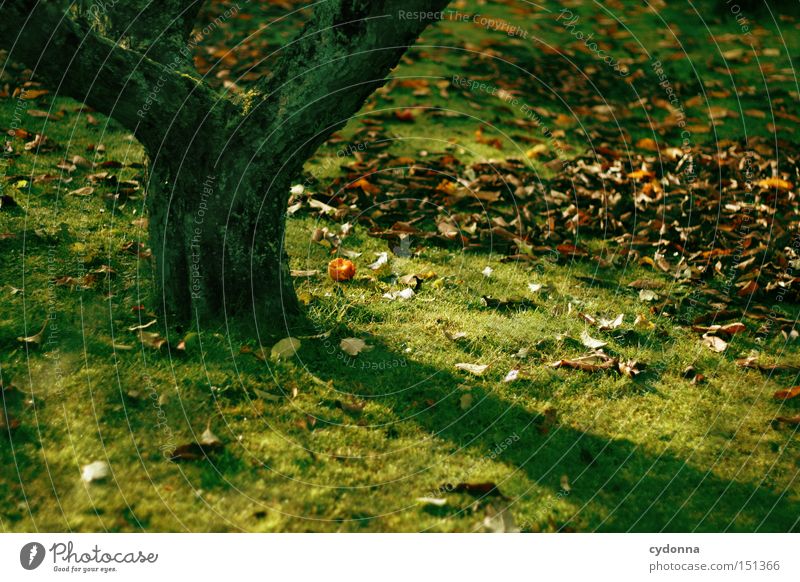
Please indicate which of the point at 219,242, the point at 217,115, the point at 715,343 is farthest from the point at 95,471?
the point at 715,343

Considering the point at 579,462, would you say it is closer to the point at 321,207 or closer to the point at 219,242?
the point at 219,242

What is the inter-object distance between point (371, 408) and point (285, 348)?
2.08ft

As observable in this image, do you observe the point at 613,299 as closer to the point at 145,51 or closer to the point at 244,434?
the point at 244,434


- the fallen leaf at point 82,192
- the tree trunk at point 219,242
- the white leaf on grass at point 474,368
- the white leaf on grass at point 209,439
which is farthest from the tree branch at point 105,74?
the fallen leaf at point 82,192

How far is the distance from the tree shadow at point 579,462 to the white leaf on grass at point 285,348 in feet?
0.31

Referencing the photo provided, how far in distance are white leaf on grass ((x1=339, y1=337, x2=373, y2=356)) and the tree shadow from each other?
0.06 meters

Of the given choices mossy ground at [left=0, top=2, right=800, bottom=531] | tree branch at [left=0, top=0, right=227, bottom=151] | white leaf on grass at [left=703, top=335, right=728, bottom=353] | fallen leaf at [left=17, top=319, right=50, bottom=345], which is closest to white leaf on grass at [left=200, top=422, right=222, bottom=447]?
mossy ground at [left=0, top=2, right=800, bottom=531]

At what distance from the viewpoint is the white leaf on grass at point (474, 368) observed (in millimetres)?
4248

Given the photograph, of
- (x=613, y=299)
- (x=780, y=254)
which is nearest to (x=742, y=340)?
(x=613, y=299)

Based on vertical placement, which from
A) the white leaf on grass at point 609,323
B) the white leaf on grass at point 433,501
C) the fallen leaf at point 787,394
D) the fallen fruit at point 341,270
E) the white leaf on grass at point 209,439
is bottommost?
the white leaf on grass at point 433,501

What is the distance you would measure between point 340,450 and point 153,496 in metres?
0.84

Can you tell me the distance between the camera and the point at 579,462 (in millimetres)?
3670
